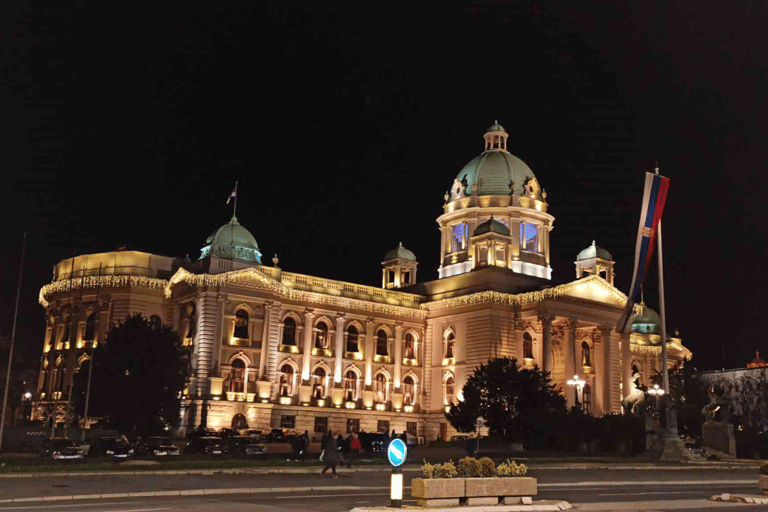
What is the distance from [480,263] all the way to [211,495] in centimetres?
6220

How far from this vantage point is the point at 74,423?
67125mm

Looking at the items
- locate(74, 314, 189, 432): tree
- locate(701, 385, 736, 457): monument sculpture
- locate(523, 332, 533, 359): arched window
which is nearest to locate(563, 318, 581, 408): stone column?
locate(523, 332, 533, 359): arched window

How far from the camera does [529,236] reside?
303 ft

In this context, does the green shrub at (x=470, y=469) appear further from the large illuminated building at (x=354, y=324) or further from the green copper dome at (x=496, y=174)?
the green copper dome at (x=496, y=174)

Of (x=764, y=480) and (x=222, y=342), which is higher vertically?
(x=222, y=342)

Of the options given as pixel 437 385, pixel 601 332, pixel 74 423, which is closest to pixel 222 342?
pixel 74 423

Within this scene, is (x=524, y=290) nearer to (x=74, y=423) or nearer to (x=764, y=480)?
(x=74, y=423)

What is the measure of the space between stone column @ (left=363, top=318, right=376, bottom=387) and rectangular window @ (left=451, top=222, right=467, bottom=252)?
50.0 ft

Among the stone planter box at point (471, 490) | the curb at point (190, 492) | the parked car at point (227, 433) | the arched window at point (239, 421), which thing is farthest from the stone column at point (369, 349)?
the stone planter box at point (471, 490)

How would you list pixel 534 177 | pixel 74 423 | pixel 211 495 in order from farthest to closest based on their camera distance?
1. pixel 534 177
2. pixel 74 423
3. pixel 211 495

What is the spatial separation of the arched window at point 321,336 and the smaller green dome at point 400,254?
1884 centimetres

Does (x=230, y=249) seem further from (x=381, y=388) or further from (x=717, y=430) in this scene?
(x=717, y=430)

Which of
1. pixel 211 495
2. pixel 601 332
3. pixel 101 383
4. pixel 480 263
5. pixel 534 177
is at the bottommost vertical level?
pixel 211 495

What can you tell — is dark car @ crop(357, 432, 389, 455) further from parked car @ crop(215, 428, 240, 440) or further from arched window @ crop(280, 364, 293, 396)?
arched window @ crop(280, 364, 293, 396)
